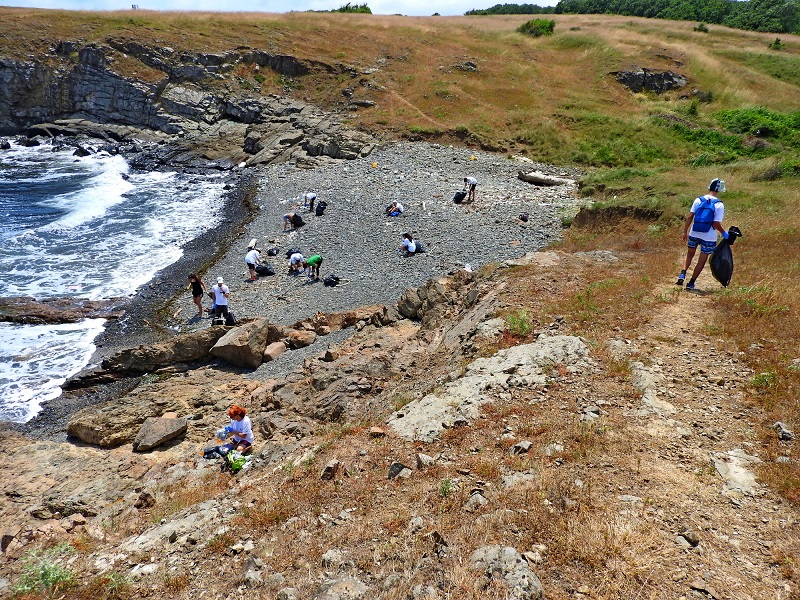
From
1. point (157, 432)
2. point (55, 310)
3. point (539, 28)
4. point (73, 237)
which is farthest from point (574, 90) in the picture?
point (157, 432)

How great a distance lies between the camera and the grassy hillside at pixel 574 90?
2345 cm

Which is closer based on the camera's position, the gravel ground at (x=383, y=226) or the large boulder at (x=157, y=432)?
the large boulder at (x=157, y=432)

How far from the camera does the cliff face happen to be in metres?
47.8

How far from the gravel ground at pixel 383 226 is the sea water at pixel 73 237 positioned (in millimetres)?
3860

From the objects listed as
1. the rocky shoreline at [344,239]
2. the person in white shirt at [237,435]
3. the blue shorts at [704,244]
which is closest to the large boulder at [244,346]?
the rocky shoreline at [344,239]

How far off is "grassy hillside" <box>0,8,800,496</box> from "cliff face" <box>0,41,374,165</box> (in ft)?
5.86

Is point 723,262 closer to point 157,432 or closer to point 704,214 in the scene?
point 704,214

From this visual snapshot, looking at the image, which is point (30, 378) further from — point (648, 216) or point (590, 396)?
point (648, 216)

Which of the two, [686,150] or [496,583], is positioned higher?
[686,150]

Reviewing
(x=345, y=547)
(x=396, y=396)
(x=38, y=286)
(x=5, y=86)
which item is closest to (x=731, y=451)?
(x=345, y=547)

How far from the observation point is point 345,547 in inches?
225

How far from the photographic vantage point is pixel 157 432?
11719 millimetres

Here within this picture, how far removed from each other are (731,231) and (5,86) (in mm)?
64153

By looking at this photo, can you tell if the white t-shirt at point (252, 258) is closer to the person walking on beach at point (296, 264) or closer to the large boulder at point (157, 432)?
the person walking on beach at point (296, 264)
